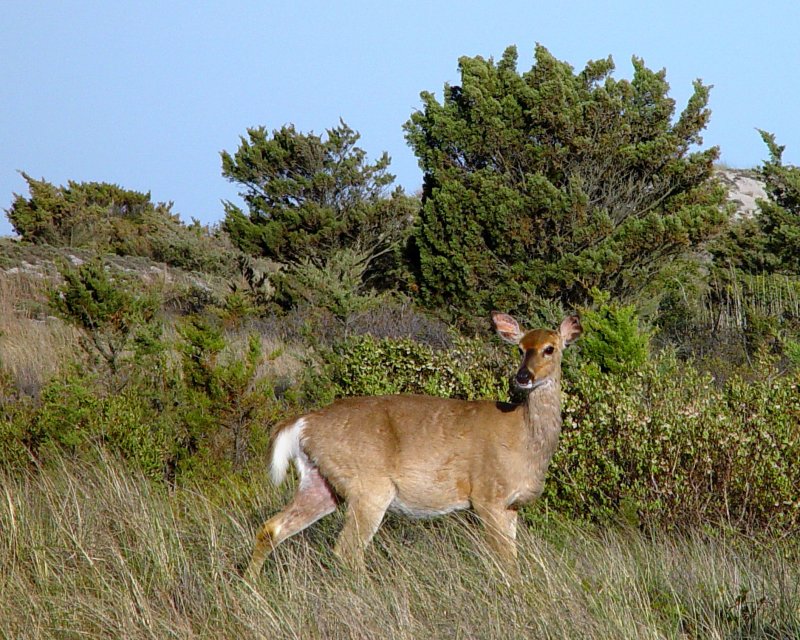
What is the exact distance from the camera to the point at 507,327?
6461mm

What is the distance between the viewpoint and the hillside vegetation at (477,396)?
477cm

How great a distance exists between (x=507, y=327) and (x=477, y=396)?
187 centimetres

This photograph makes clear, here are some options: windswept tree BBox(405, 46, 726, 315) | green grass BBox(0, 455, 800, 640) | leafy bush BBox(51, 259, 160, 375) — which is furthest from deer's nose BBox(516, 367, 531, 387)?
windswept tree BBox(405, 46, 726, 315)

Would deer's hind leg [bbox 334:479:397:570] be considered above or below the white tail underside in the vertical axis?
below

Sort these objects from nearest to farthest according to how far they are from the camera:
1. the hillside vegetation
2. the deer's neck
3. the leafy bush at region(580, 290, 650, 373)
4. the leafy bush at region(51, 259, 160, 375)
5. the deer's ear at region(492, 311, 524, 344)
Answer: the hillside vegetation < the deer's neck < the deer's ear at region(492, 311, 524, 344) < the leafy bush at region(580, 290, 650, 373) < the leafy bush at region(51, 259, 160, 375)

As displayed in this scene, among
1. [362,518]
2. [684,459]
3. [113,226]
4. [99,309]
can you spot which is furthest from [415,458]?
[113,226]

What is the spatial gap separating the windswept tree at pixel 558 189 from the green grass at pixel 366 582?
35.9 feet

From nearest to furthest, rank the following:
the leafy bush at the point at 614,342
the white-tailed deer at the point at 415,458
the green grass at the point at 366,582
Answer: the green grass at the point at 366,582
the white-tailed deer at the point at 415,458
the leafy bush at the point at 614,342

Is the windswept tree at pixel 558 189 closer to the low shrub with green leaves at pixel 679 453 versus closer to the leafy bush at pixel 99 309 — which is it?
the leafy bush at pixel 99 309

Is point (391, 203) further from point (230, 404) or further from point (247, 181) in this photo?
point (230, 404)

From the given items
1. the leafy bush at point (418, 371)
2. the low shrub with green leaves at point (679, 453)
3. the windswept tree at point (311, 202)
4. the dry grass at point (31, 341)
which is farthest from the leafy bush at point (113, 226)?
the low shrub with green leaves at point (679, 453)

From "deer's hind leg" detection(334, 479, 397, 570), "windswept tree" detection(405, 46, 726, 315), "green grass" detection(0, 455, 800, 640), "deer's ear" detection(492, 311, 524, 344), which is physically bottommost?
"green grass" detection(0, 455, 800, 640)

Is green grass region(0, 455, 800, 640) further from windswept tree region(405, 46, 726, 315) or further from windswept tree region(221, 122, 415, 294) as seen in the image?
windswept tree region(221, 122, 415, 294)

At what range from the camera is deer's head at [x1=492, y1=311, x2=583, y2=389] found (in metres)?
5.89
